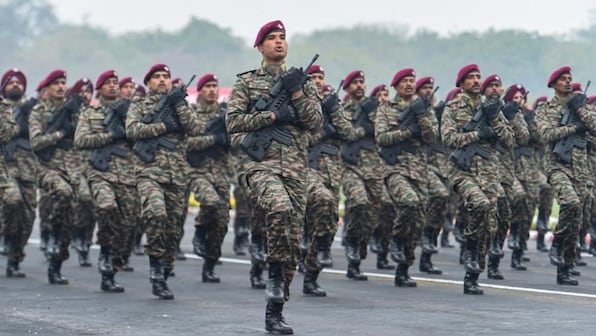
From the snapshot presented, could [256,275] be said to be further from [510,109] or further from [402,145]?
[510,109]

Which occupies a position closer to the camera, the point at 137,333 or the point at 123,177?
the point at 137,333

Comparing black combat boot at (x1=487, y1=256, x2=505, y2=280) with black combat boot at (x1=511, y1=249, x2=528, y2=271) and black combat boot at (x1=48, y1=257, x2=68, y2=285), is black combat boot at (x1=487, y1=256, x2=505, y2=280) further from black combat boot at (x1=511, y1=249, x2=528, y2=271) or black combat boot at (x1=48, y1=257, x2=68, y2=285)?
black combat boot at (x1=48, y1=257, x2=68, y2=285)

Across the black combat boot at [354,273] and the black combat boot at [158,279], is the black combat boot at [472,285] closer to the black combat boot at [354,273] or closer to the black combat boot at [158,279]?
the black combat boot at [354,273]

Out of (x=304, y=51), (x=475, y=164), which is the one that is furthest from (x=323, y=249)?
(x=304, y=51)

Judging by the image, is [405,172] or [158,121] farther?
[405,172]

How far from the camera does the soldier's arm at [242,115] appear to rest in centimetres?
1093

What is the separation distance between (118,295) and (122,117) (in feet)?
6.32

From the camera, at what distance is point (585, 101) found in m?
14.8

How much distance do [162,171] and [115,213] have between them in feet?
3.29

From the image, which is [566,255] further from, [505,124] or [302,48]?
[302,48]

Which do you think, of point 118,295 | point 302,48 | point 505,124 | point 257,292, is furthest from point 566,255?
point 302,48

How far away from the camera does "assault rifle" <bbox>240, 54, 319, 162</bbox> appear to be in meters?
11.0

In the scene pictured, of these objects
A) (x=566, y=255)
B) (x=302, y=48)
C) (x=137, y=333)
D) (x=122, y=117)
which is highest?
(x=302, y=48)

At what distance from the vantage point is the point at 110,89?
600 inches
